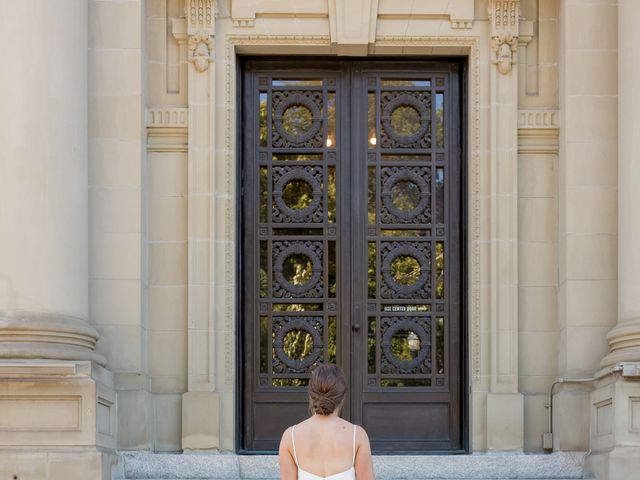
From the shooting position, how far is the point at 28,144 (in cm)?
1347

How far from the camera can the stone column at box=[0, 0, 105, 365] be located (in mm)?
13320

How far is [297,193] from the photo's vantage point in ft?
51.2

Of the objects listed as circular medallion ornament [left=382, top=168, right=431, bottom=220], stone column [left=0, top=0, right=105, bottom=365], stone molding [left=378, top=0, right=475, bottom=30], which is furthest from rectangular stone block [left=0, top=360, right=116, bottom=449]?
stone molding [left=378, top=0, right=475, bottom=30]

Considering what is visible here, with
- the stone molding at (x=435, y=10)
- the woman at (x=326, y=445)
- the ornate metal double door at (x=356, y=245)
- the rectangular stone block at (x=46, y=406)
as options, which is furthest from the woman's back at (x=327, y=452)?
the stone molding at (x=435, y=10)

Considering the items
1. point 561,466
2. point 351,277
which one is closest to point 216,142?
point 351,277

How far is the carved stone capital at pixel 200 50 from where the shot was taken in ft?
49.6

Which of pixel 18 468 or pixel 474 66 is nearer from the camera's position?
pixel 18 468

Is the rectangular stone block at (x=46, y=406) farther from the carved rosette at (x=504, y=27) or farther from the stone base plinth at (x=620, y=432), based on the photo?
the carved rosette at (x=504, y=27)

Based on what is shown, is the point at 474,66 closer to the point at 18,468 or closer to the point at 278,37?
the point at 278,37

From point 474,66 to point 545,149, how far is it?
3.77 ft

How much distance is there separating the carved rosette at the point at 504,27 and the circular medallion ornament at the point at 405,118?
1002 millimetres

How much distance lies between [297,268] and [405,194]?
141 cm

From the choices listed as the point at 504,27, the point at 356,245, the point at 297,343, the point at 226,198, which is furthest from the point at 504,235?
the point at 226,198

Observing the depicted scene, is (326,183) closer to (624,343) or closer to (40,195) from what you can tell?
(40,195)
